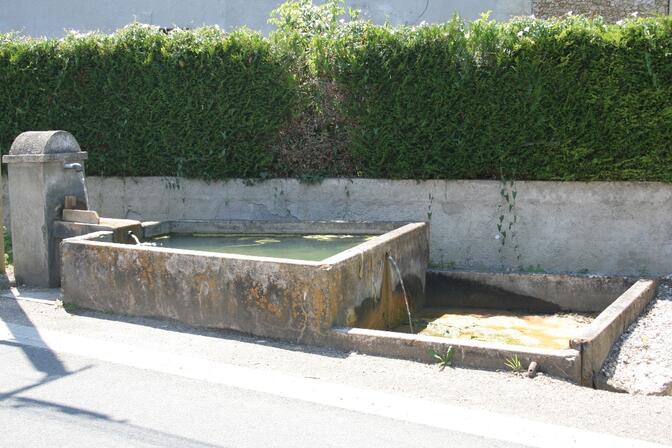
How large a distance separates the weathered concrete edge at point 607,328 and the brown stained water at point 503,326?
1.93ft

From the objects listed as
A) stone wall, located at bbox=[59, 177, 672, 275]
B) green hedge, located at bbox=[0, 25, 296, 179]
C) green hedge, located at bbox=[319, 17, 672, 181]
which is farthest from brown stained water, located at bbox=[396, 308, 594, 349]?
green hedge, located at bbox=[0, 25, 296, 179]

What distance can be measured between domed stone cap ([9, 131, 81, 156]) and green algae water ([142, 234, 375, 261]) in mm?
1486

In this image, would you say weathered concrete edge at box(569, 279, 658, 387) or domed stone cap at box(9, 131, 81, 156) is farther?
domed stone cap at box(9, 131, 81, 156)

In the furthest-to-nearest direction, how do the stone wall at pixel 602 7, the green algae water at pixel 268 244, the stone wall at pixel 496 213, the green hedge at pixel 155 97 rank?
the stone wall at pixel 602 7
the green hedge at pixel 155 97
the stone wall at pixel 496 213
the green algae water at pixel 268 244

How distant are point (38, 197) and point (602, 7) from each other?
11.7 meters

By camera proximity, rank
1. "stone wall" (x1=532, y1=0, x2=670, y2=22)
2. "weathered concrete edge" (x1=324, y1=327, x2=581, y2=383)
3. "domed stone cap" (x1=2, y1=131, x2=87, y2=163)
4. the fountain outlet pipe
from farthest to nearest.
A: "stone wall" (x1=532, y1=0, x2=670, y2=22), the fountain outlet pipe, "domed stone cap" (x1=2, y1=131, x2=87, y2=163), "weathered concrete edge" (x1=324, y1=327, x2=581, y2=383)

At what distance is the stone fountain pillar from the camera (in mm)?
8750

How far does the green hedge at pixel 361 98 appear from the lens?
925 cm

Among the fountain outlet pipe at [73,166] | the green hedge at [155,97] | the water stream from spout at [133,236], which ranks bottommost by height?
the water stream from spout at [133,236]

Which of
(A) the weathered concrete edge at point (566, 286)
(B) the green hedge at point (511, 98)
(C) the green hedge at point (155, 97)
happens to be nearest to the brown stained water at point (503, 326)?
(A) the weathered concrete edge at point (566, 286)

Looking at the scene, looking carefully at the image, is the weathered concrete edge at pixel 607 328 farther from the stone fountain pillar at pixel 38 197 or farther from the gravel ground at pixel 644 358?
the stone fountain pillar at pixel 38 197

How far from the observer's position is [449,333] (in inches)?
303

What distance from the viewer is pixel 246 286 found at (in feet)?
22.3

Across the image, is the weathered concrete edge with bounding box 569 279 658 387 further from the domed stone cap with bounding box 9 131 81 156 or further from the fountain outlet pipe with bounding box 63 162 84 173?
the domed stone cap with bounding box 9 131 81 156
